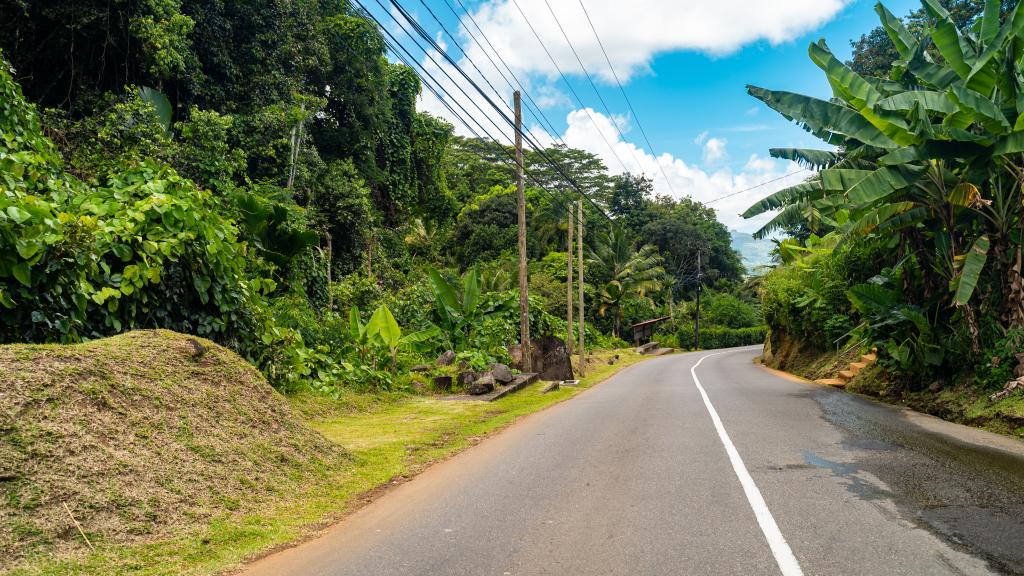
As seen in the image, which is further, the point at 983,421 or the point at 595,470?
the point at 983,421

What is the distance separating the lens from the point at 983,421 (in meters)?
10.3

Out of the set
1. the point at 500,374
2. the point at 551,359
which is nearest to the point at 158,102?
the point at 500,374

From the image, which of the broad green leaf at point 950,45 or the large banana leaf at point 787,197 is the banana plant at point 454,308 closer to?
the large banana leaf at point 787,197

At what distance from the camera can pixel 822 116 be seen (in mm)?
12414

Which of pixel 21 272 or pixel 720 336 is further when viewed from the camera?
pixel 720 336

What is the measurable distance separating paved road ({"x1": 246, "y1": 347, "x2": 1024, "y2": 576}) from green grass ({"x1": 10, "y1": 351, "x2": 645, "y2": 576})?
0.30m

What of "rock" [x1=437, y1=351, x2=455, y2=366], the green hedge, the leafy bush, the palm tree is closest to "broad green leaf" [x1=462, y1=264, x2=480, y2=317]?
"rock" [x1=437, y1=351, x2=455, y2=366]

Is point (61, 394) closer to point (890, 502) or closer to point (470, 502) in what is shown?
point (470, 502)

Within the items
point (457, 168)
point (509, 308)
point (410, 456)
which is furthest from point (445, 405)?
point (457, 168)

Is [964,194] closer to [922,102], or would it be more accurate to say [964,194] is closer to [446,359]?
[922,102]

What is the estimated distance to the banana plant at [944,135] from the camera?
1072 centimetres

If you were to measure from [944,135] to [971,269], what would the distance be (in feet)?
7.58

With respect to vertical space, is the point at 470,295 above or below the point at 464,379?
above

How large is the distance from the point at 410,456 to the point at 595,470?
101 inches
